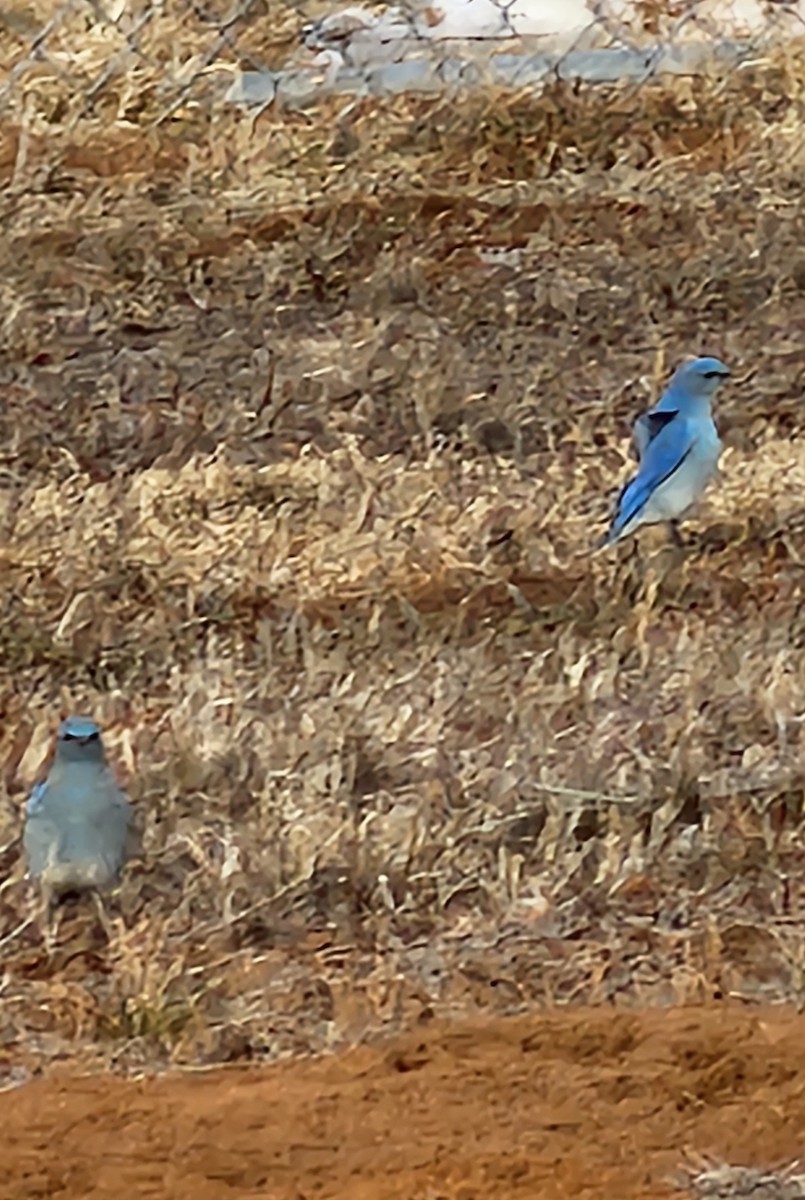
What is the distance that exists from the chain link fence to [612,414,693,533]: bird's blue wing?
1435 mm

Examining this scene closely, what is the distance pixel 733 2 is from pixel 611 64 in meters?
0.32

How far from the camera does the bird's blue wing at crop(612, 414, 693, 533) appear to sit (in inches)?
146

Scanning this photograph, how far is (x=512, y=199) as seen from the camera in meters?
4.75

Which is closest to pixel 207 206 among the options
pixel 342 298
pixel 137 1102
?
pixel 342 298

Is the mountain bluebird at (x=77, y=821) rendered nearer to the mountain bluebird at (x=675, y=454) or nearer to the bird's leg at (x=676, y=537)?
the mountain bluebird at (x=675, y=454)

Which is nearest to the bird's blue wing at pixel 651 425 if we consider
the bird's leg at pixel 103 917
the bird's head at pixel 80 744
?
the bird's head at pixel 80 744

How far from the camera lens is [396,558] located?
385 cm

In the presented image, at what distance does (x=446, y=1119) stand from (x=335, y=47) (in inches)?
126

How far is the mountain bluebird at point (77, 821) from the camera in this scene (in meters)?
2.97

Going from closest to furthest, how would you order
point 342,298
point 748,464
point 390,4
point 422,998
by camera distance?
point 422,998, point 748,464, point 342,298, point 390,4

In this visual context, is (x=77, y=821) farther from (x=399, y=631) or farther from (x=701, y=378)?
(x=701, y=378)

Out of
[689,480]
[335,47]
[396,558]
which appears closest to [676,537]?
[689,480]

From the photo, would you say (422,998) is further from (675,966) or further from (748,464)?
(748,464)

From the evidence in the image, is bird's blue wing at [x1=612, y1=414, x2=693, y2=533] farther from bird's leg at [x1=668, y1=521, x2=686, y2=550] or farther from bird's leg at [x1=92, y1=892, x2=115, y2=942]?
bird's leg at [x1=92, y1=892, x2=115, y2=942]
